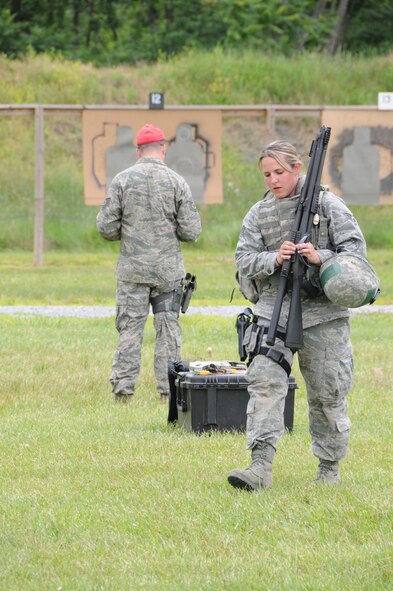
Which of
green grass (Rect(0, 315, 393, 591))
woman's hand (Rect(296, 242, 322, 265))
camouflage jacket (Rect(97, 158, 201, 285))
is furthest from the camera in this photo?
camouflage jacket (Rect(97, 158, 201, 285))

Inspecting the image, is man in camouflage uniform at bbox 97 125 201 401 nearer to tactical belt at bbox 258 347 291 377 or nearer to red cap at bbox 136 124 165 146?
red cap at bbox 136 124 165 146

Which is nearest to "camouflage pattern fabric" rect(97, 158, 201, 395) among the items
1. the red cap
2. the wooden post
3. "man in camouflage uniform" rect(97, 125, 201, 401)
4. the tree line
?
"man in camouflage uniform" rect(97, 125, 201, 401)

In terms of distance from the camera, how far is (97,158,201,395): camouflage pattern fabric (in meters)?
10.4

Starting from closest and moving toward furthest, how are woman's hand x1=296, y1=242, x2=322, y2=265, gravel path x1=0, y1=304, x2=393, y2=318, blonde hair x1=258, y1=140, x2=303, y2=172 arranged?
woman's hand x1=296, y1=242, x2=322, y2=265
blonde hair x1=258, y1=140, x2=303, y2=172
gravel path x1=0, y1=304, x2=393, y2=318

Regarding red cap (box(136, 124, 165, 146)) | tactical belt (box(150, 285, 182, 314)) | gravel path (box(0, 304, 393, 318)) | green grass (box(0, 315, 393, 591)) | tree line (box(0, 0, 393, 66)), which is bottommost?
gravel path (box(0, 304, 393, 318))

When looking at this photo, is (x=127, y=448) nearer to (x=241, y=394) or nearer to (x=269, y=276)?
(x=241, y=394)

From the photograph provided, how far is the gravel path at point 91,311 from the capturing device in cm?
1630

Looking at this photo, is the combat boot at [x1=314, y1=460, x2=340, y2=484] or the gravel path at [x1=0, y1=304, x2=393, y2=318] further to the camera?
the gravel path at [x1=0, y1=304, x2=393, y2=318]

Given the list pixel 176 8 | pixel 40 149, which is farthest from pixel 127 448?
pixel 176 8

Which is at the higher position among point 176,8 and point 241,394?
point 176,8

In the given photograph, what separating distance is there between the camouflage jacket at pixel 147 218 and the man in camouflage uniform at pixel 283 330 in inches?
129

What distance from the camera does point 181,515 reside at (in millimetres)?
6621

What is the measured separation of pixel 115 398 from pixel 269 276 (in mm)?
3639

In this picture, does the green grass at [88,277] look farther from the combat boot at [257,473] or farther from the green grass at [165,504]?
the combat boot at [257,473]
